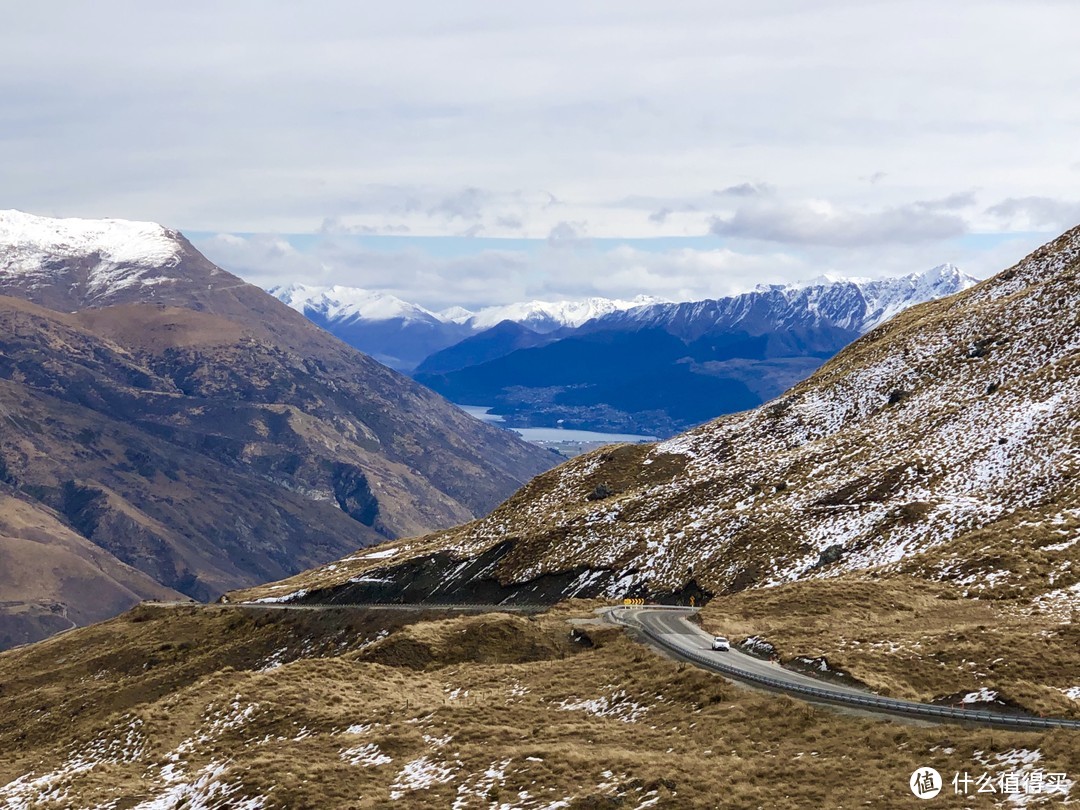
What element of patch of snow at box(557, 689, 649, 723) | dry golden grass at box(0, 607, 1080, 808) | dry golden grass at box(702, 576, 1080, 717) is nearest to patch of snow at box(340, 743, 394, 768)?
dry golden grass at box(0, 607, 1080, 808)

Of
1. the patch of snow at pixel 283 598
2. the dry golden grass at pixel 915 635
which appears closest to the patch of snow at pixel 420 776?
the dry golden grass at pixel 915 635

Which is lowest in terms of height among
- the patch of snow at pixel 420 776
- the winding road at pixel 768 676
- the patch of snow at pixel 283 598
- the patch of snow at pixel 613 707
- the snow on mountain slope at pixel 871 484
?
the patch of snow at pixel 283 598

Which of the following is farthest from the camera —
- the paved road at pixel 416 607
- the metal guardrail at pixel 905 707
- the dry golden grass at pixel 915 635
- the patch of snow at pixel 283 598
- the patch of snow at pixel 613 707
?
the patch of snow at pixel 283 598

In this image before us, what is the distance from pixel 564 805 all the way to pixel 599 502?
85072mm

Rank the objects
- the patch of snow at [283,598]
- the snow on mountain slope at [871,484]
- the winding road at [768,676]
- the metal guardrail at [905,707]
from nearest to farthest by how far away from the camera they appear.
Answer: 1. the metal guardrail at [905,707]
2. the winding road at [768,676]
3. the snow on mountain slope at [871,484]
4. the patch of snow at [283,598]

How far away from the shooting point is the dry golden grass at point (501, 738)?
3606 centimetres

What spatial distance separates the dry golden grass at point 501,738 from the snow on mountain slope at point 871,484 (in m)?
25.2

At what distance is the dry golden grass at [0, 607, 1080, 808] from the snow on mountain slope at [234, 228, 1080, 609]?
25.2m

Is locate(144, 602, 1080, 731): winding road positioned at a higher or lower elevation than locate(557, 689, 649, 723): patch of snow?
higher

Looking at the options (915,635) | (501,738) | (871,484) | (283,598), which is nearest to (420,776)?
(501,738)

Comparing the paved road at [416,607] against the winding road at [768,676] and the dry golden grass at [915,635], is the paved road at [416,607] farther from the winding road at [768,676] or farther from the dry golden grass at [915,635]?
the dry golden grass at [915,635]

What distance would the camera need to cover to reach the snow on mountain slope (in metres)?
84.2

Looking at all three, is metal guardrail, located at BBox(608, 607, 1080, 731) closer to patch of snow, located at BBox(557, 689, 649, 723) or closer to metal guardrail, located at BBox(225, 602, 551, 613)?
patch of snow, located at BBox(557, 689, 649, 723)

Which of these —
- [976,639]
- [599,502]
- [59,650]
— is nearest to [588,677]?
[976,639]
